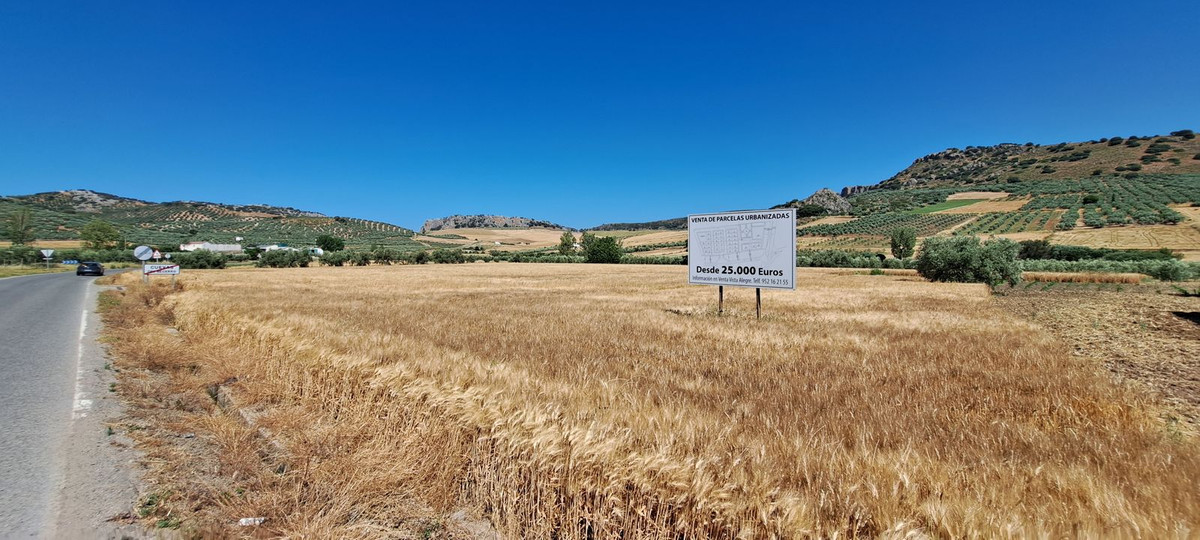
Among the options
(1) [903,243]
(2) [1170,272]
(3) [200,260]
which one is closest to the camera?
(2) [1170,272]

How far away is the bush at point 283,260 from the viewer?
218 ft

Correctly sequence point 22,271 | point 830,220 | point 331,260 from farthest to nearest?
point 830,220, point 331,260, point 22,271

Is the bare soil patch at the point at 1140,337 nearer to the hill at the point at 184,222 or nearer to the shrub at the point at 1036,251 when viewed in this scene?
the shrub at the point at 1036,251

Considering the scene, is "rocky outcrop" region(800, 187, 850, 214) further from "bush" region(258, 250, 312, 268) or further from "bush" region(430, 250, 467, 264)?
"bush" region(258, 250, 312, 268)

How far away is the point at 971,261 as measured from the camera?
3331 centimetres

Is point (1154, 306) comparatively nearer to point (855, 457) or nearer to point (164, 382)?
point (855, 457)

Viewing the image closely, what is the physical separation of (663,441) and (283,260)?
7895 centimetres

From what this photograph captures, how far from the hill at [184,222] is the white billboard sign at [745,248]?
397ft

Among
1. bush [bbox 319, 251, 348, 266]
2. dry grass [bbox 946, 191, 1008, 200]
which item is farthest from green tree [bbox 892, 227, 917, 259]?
bush [bbox 319, 251, 348, 266]

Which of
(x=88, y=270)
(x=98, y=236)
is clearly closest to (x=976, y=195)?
(x=88, y=270)

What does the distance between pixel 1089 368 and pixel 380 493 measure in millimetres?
9709

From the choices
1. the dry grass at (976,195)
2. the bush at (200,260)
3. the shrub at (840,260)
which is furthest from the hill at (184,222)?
the dry grass at (976,195)

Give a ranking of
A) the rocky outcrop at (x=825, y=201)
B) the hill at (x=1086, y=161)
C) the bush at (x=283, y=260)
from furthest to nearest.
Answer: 1. the rocky outcrop at (x=825, y=201)
2. the hill at (x=1086, y=161)
3. the bush at (x=283, y=260)

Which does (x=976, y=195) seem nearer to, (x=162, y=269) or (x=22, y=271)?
(x=162, y=269)
